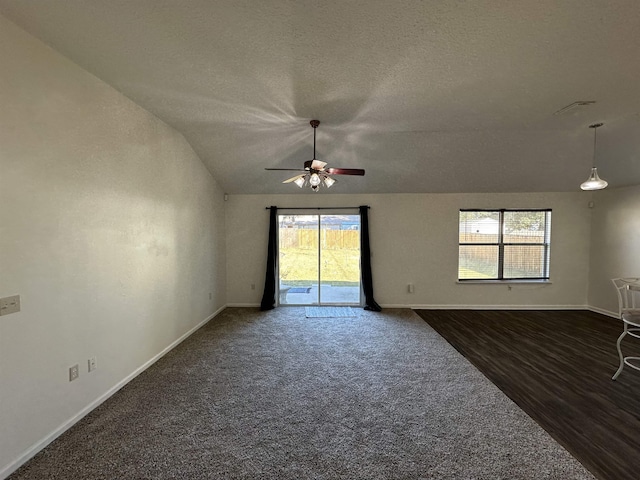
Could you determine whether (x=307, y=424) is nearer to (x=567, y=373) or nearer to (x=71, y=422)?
(x=71, y=422)

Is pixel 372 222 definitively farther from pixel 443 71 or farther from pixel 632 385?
pixel 632 385

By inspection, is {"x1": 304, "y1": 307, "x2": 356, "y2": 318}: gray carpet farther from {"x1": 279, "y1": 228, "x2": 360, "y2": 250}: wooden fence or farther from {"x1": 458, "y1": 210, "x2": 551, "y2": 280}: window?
{"x1": 458, "y1": 210, "x2": 551, "y2": 280}: window

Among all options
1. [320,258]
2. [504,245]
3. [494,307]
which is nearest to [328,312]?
[320,258]

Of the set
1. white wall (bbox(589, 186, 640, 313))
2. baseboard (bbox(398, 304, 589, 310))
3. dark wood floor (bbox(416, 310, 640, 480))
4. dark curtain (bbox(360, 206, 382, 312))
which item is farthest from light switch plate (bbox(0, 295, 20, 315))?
white wall (bbox(589, 186, 640, 313))

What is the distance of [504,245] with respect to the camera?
5.79 meters

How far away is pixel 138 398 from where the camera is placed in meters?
2.65

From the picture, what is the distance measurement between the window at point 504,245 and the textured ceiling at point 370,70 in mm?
1511

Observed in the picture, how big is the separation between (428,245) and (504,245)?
1.52 meters

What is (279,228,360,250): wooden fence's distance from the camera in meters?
5.89

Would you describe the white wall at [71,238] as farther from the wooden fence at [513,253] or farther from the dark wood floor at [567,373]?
the wooden fence at [513,253]

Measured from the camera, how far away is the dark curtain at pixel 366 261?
5.64 m

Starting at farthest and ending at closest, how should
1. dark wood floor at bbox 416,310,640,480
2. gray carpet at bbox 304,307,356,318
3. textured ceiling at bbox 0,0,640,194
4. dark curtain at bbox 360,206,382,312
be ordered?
1. dark curtain at bbox 360,206,382,312
2. gray carpet at bbox 304,307,356,318
3. dark wood floor at bbox 416,310,640,480
4. textured ceiling at bbox 0,0,640,194

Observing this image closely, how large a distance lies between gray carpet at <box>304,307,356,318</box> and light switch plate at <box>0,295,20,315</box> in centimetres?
389

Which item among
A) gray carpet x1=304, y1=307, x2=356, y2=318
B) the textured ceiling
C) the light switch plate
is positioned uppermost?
the textured ceiling
